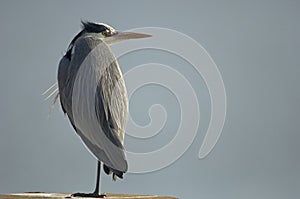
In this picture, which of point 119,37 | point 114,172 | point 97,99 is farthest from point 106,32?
point 114,172

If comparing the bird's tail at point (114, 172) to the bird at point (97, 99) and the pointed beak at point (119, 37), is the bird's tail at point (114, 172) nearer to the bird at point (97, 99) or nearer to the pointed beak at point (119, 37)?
the bird at point (97, 99)

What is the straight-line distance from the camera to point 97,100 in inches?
58.6

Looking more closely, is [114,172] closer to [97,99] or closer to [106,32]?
[97,99]

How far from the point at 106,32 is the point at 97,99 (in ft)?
0.91

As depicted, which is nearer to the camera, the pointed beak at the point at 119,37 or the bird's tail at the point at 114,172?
the bird's tail at the point at 114,172

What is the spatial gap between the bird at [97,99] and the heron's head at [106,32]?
0.16 ft

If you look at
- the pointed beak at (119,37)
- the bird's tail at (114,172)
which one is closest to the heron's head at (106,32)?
→ the pointed beak at (119,37)

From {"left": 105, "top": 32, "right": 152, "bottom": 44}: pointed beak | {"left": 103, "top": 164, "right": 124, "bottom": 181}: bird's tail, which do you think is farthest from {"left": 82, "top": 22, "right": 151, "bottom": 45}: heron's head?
{"left": 103, "top": 164, "right": 124, "bottom": 181}: bird's tail

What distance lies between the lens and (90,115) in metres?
1.47

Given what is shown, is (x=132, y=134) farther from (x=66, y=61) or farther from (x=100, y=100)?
(x=66, y=61)

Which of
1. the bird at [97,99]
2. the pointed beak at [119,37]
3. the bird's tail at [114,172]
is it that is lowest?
the bird's tail at [114,172]

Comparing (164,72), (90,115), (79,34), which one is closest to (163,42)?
(164,72)

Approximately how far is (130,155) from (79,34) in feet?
1.38

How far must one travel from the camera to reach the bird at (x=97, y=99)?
1441 millimetres
